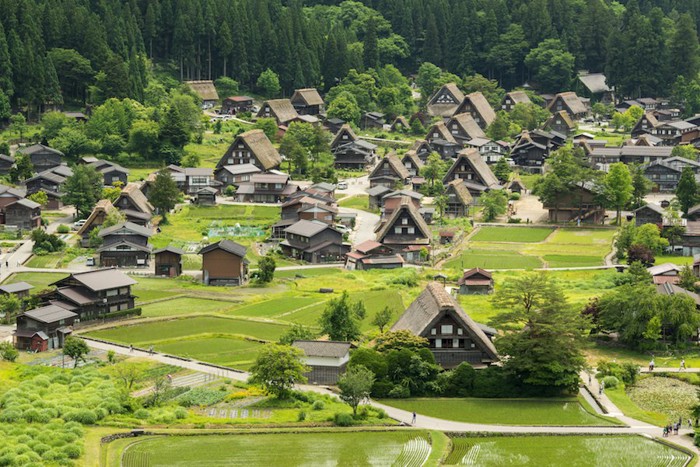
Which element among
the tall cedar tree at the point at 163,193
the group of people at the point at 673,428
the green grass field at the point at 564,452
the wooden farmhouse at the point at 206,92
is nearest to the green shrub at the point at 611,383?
the group of people at the point at 673,428

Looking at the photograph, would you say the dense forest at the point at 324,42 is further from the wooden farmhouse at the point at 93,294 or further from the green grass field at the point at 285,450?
the green grass field at the point at 285,450

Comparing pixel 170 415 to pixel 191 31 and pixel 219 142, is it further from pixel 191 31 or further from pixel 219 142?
pixel 191 31

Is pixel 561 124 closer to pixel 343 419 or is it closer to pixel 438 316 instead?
pixel 438 316

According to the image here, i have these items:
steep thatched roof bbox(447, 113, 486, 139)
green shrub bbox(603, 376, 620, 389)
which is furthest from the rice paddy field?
steep thatched roof bbox(447, 113, 486, 139)

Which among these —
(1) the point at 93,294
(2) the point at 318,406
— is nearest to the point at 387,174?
(1) the point at 93,294

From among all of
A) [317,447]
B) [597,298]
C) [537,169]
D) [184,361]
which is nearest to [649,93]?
[537,169]
